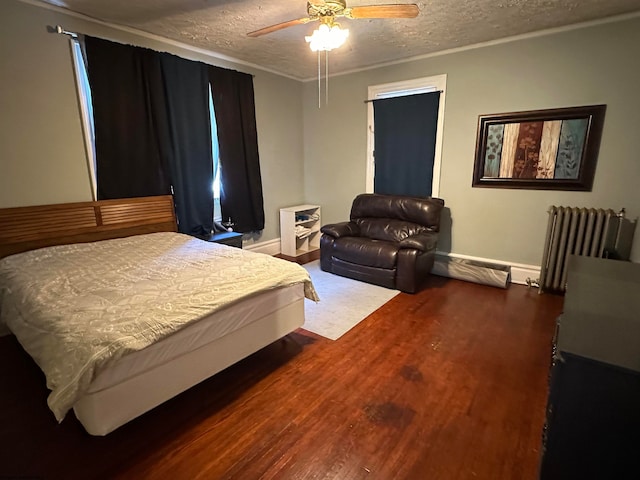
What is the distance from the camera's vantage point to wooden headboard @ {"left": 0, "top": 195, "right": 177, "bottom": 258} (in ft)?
8.59

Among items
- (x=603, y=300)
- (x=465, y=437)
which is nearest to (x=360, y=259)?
(x=465, y=437)

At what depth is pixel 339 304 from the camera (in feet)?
10.3

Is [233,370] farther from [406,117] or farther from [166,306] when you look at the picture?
[406,117]

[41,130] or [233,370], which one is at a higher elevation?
[41,130]

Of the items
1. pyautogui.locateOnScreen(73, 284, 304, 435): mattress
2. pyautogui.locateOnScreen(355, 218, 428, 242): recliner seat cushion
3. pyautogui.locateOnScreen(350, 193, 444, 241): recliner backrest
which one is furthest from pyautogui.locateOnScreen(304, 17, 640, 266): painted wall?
pyautogui.locateOnScreen(73, 284, 304, 435): mattress

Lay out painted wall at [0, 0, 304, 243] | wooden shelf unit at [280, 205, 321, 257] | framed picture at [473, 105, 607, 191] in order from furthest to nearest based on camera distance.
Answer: wooden shelf unit at [280, 205, 321, 257], framed picture at [473, 105, 607, 191], painted wall at [0, 0, 304, 243]

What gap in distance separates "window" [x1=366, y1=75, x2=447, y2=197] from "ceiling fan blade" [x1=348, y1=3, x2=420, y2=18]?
193 cm

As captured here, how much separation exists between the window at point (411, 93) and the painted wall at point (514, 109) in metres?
0.06

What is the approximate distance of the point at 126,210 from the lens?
3.20 m

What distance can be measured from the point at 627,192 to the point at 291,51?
3671mm

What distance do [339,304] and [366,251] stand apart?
0.74 m

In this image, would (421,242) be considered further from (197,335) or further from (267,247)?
(197,335)

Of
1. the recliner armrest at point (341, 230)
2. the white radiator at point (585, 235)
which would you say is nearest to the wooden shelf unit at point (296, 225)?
the recliner armrest at point (341, 230)

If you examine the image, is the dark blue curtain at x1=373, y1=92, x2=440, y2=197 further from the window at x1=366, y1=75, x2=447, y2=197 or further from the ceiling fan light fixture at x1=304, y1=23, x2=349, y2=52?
the ceiling fan light fixture at x1=304, y1=23, x2=349, y2=52
